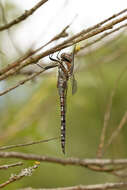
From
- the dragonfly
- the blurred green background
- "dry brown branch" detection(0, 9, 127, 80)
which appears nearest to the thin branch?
"dry brown branch" detection(0, 9, 127, 80)

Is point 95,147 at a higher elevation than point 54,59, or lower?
lower

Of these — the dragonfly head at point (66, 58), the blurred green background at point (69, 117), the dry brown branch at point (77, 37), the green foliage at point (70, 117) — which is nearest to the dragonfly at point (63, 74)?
the dragonfly head at point (66, 58)

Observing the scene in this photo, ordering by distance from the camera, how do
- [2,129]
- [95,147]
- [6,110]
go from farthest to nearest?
[95,147]
[6,110]
[2,129]

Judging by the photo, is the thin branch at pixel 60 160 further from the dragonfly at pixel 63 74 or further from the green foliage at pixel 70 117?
the green foliage at pixel 70 117

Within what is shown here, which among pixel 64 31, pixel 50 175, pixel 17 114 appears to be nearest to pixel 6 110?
pixel 17 114

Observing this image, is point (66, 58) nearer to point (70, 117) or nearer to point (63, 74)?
point (63, 74)

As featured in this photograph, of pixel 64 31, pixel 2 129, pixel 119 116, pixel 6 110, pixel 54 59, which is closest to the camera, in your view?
pixel 64 31

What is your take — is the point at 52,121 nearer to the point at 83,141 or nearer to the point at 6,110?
the point at 83,141

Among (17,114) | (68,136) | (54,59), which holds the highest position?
(54,59)

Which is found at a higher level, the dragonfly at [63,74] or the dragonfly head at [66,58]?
the dragonfly head at [66,58]
